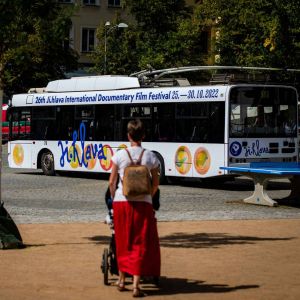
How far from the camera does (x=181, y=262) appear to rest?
10602 mm

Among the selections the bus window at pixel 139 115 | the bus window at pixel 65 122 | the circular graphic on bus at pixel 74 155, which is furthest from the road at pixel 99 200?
the bus window at pixel 139 115

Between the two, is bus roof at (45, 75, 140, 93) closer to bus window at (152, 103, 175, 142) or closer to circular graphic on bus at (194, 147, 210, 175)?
bus window at (152, 103, 175, 142)

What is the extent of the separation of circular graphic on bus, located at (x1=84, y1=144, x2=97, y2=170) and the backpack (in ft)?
62.7

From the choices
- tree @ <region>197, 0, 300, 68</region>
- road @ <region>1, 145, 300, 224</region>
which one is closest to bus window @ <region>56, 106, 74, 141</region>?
road @ <region>1, 145, 300, 224</region>

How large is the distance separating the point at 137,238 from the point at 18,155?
2239 cm

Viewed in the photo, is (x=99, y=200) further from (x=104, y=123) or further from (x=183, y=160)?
(x=104, y=123)

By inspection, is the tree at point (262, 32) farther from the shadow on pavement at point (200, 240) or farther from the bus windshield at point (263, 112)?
the shadow on pavement at point (200, 240)

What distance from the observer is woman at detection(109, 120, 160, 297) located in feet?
27.9

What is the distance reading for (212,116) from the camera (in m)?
23.8

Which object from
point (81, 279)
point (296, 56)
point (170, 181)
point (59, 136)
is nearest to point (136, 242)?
point (81, 279)

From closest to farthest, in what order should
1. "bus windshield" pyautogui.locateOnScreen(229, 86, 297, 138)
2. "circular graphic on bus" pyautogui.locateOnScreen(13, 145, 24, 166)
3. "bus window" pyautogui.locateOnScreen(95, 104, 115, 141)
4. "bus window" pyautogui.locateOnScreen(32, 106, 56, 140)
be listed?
"bus windshield" pyautogui.locateOnScreen(229, 86, 297, 138) < "bus window" pyautogui.locateOnScreen(95, 104, 115, 141) < "bus window" pyautogui.locateOnScreen(32, 106, 56, 140) < "circular graphic on bus" pyautogui.locateOnScreen(13, 145, 24, 166)

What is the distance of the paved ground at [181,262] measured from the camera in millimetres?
8594

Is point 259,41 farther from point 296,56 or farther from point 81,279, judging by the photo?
point 81,279

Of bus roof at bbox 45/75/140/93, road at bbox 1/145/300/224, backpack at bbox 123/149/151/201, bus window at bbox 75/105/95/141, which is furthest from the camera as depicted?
bus window at bbox 75/105/95/141
